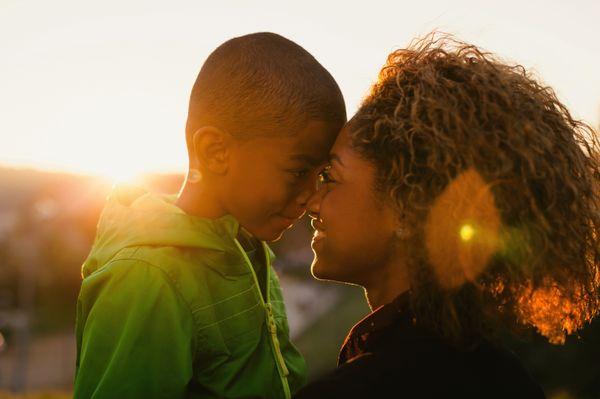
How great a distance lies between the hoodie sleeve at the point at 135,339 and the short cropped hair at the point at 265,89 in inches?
32.6

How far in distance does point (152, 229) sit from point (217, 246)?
28cm

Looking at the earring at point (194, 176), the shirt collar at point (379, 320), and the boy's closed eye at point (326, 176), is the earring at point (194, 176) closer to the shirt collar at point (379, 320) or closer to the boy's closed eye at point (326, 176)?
the boy's closed eye at point (326, 176)

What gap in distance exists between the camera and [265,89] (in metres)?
3.05

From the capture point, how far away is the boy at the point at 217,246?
258 centimetres

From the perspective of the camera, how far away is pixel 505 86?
244cm

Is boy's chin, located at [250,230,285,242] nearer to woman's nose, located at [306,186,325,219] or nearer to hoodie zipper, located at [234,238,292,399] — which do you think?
hoodie zipper, located at [234,238,292,399]

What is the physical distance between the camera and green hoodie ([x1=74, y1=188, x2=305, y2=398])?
2.55 m

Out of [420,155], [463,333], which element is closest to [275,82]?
[420,155]

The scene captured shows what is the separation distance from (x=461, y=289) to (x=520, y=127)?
1.93 feet

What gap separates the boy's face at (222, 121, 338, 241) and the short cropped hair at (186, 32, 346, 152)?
6cm

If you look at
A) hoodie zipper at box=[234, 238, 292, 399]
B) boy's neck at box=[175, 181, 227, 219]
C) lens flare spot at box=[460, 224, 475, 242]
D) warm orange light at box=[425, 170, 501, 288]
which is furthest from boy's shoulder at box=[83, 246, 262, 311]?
lens flare spot at box=[460, 224, 475, 242]

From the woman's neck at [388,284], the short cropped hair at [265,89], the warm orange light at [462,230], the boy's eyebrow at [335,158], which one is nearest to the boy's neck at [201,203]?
the short cropped hair at [265,89]

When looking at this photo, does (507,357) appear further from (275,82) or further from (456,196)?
(275,82)

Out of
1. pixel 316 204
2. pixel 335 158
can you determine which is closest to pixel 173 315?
pixel 316 204
